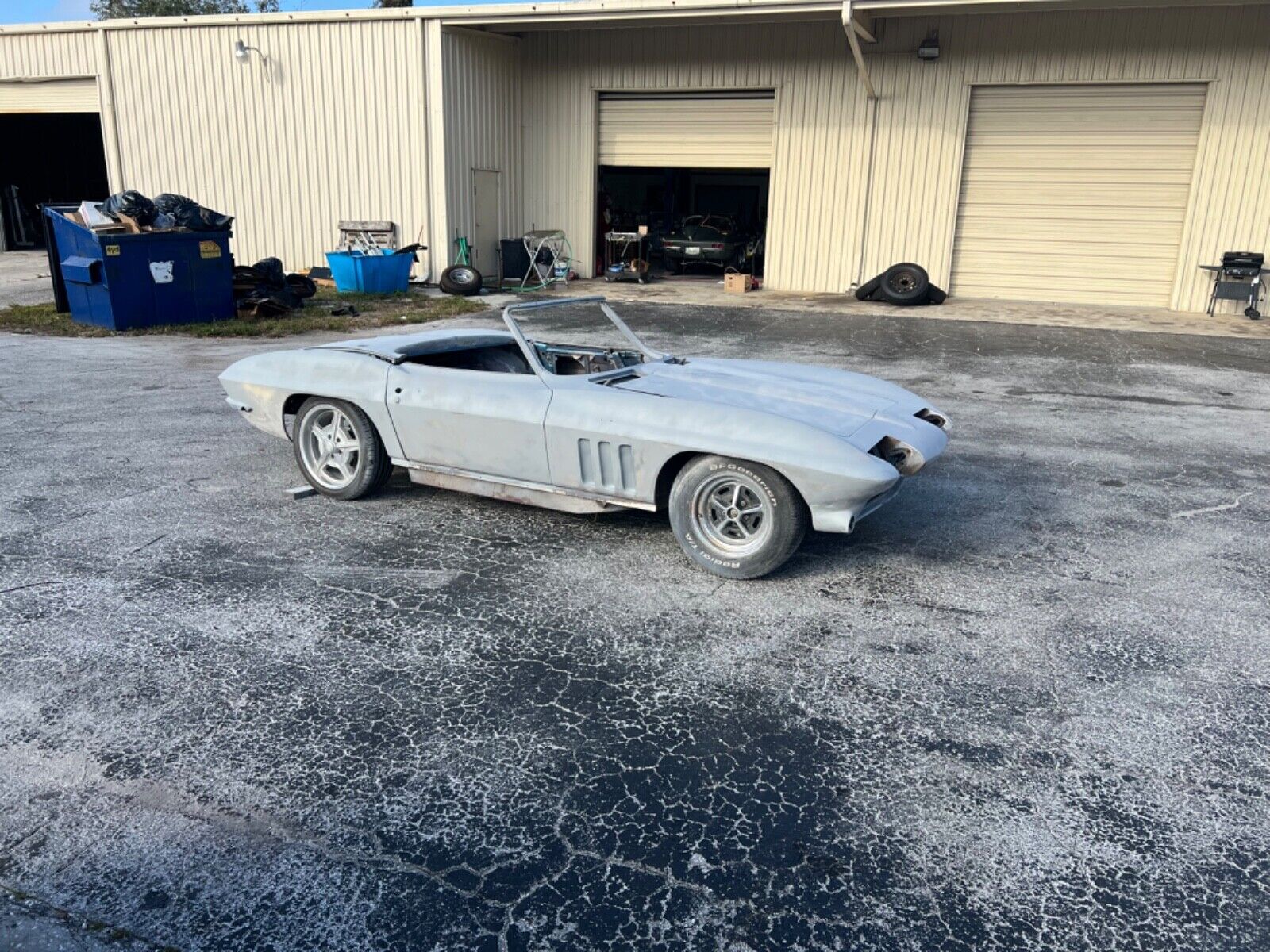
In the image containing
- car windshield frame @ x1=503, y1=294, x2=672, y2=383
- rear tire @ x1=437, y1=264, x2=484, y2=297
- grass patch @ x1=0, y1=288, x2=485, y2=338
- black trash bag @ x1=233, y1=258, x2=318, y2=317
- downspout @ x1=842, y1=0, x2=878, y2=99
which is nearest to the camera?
car windshield frame @ x1=503, y1=294, x2=672, y2=383

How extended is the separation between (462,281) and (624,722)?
13.6m

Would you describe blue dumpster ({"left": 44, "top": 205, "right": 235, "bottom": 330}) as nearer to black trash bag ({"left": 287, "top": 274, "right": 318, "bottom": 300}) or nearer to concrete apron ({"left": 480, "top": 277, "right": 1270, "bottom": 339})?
black trash bag ({"left": 287, "top": 274, "right": 318, "bottom": 300})

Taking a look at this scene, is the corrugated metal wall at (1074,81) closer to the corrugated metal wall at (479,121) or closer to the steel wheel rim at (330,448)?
the corrugated metal wall at (479,121)

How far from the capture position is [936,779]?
2.78 m

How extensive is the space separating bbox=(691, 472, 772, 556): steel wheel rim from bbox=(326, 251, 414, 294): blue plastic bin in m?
12.3

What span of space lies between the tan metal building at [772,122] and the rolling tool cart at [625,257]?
729mm

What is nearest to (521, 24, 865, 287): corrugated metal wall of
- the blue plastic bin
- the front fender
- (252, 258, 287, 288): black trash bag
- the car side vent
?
the blue plastic bin

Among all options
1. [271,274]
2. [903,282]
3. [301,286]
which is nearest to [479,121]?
[301,286]

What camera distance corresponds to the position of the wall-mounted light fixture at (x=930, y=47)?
15.8 meters

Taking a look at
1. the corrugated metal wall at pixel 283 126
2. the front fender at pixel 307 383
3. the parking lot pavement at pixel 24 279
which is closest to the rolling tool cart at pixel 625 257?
the corrugated metal wall at pixel 283 126

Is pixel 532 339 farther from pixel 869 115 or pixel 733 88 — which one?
pixel 733 88

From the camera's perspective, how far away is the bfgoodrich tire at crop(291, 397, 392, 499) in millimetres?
4992

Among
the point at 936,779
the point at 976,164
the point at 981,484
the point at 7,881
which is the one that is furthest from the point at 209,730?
the point at 976,164

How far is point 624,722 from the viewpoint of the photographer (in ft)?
10.0
